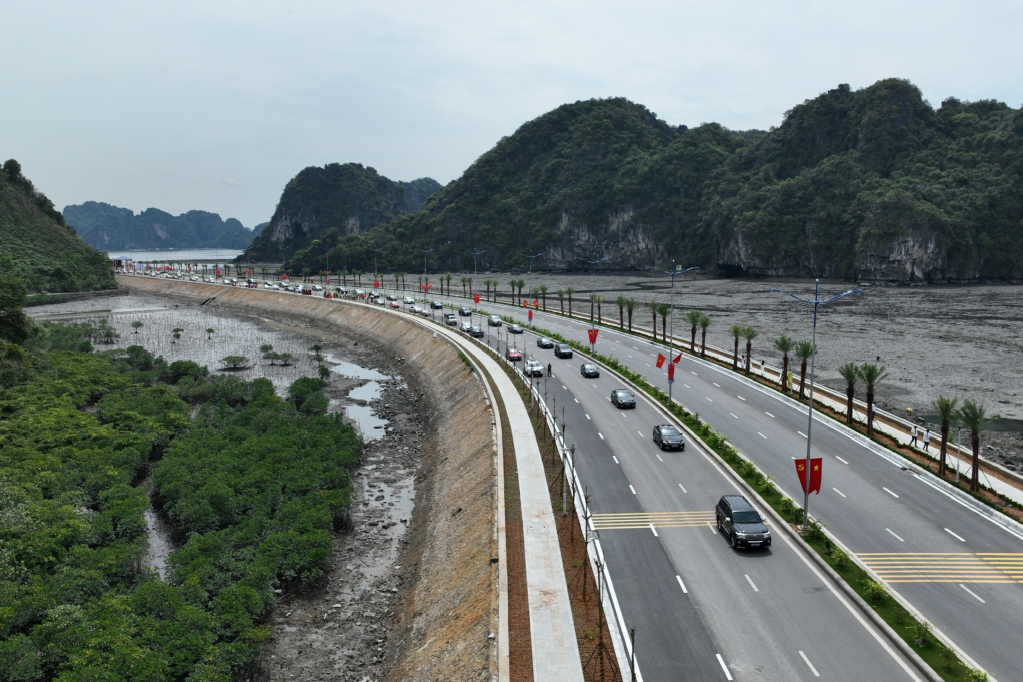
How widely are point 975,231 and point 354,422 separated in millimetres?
200916

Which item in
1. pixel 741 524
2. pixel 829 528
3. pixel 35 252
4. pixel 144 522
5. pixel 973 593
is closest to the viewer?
pixel 973 593

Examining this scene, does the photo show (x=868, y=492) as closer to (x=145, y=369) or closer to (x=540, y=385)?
(x=540, y=385)

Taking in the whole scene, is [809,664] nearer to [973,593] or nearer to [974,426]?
[973,593]

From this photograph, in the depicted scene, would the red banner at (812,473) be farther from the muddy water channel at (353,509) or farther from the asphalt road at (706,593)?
the muddy water channel at (353,509)

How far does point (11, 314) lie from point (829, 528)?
296 feet

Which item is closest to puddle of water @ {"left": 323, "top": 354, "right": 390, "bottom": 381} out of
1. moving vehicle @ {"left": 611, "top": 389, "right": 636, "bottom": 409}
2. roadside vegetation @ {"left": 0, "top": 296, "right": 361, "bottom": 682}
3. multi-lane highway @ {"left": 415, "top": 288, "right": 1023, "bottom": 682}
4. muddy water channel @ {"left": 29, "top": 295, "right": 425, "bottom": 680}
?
muddy water channel @ {"left": 29, "top": 295, "right": 425, "bottom": 680}

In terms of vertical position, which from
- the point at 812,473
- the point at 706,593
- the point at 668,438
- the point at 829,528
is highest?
the point at 812,473

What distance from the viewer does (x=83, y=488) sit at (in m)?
42.2

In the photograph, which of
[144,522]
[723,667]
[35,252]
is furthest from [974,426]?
[35,252]

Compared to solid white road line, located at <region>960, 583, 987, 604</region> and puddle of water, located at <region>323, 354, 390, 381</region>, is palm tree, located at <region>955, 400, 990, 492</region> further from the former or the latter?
puddle of water, located at <region>323, 354, 390, 381</region>

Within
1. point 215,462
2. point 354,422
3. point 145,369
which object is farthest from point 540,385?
point 145,369

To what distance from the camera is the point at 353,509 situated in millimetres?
45031

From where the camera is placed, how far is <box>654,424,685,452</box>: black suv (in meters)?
44.7

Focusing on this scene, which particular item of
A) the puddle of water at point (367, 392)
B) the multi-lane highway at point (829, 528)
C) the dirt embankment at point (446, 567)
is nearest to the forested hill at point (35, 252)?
the puddle of water at point (367, 392)
